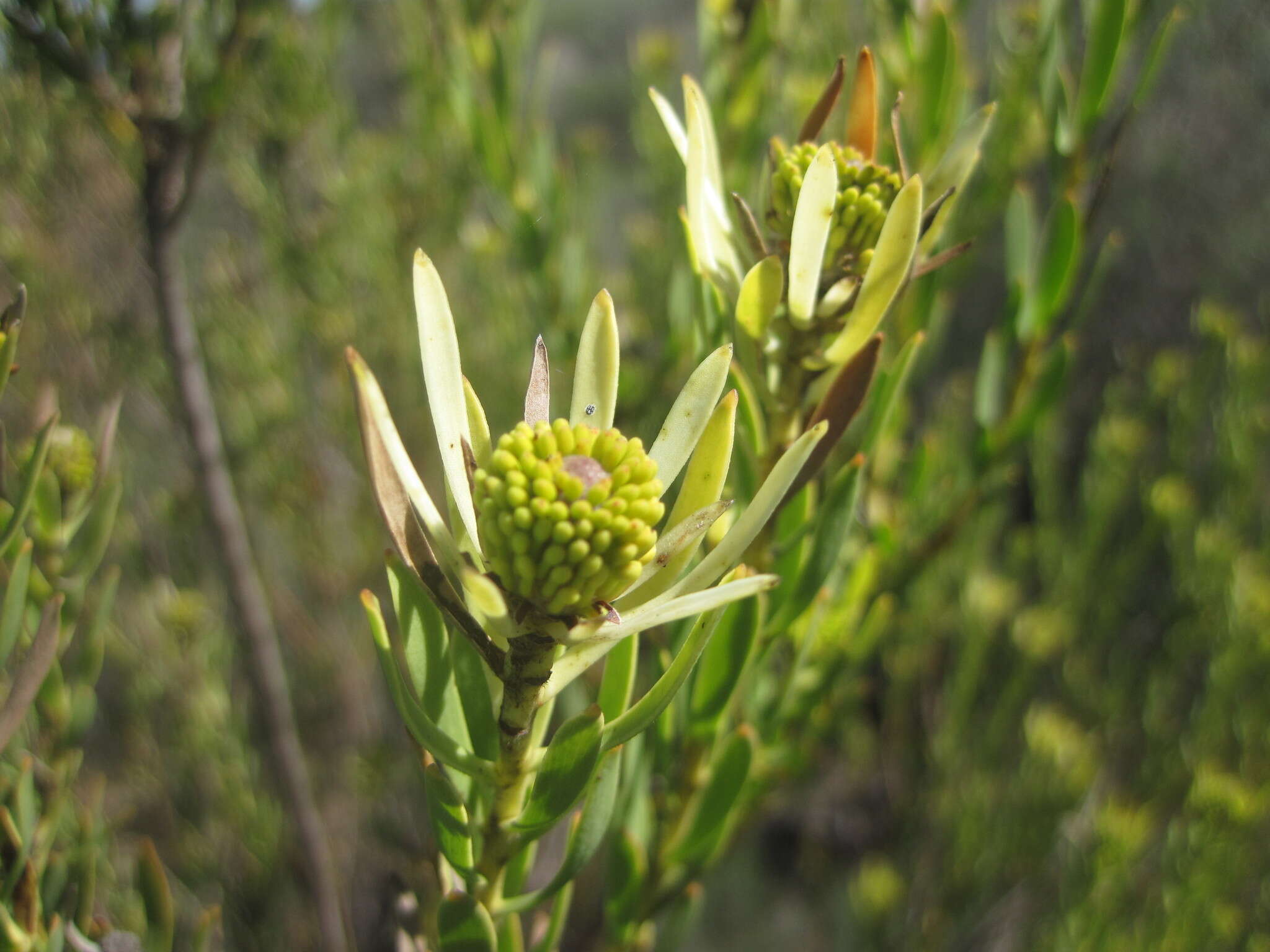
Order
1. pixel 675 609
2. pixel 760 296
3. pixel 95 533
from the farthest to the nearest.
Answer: pixel 95 533
pixel 760 296
pixel 675 609

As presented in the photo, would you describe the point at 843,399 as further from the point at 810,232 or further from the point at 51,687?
the point at 51,687

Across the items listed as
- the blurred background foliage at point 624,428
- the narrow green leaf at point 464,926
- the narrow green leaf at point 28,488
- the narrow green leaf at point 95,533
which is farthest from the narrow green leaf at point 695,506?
the blurred background foliage at point 624,428

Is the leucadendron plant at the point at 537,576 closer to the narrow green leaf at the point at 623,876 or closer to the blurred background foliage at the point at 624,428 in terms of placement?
the narrow green leaf at the point at 623,876

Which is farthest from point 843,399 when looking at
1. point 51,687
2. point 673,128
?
point 51,687

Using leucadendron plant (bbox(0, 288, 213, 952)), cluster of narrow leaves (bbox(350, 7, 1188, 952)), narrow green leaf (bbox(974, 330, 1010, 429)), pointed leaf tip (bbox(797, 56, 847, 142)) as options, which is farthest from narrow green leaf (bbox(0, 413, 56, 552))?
narrow green leaf (bbox(974, 330, 1010, 429))

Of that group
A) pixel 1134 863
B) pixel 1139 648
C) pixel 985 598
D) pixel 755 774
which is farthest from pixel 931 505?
pixel 1139 648

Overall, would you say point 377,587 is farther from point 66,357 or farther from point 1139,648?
point 1139,648
